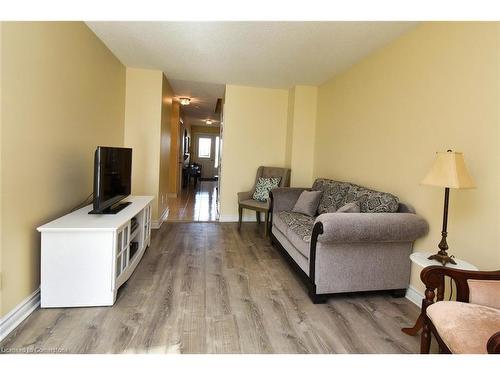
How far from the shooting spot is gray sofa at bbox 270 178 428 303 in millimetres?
2064

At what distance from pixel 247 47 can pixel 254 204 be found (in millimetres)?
2137

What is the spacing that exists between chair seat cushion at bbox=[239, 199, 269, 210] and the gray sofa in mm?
1480

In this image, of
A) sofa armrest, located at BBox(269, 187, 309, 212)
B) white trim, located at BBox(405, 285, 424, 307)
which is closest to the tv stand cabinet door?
sofa armrest, located at BBox(269, 187, 309, 212)

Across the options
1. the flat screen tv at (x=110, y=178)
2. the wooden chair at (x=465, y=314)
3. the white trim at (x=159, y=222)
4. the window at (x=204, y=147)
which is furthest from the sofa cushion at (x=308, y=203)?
the window at (x=204, y=147)

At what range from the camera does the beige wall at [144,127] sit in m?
4.11

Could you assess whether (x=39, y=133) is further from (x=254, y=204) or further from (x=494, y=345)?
(x=254, y=204)

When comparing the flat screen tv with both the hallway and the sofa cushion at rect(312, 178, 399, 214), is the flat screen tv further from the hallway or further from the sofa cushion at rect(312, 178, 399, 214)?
the sofa cushion at rect(312, 178, 399, 214)

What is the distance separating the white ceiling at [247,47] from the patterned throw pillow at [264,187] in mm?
1569

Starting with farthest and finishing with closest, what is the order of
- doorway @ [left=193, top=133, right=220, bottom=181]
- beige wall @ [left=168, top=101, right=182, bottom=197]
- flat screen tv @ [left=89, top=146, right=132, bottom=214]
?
doorway @ [left=193, top=133, right=220, bottom=181] → beige wall @ [left=168, top=101, right=182, bottom=197] → flat screen tv @ [left=89, top=146, right=132, bottom=214]

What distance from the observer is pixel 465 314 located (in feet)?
4.17
